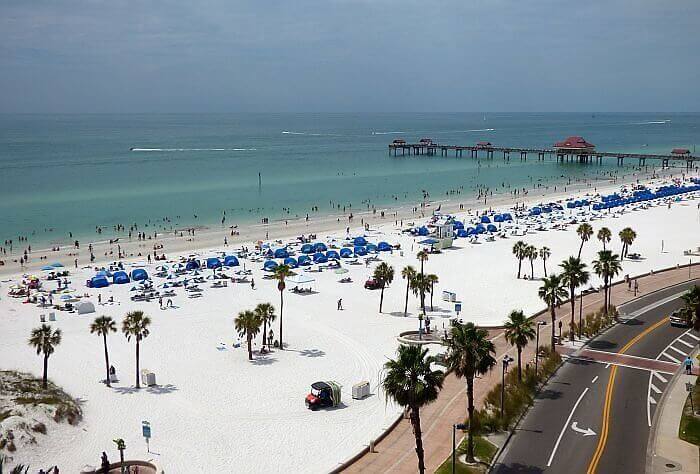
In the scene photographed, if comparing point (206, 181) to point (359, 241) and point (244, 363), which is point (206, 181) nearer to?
point (359, 241)

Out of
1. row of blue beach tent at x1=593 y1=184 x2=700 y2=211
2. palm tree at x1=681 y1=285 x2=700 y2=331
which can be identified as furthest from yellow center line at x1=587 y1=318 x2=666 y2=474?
row of blue beach tent at x1=593 y1=184 x2=700 y2=211

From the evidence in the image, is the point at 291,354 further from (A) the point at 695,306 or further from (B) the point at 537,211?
(B) the point at 537,211

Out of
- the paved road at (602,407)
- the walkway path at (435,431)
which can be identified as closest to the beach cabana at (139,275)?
the walkway path at (435,431)

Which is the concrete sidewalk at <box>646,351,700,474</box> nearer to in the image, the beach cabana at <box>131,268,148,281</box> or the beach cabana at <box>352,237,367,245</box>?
the beach cabana at <box>131,268,148,281</box>

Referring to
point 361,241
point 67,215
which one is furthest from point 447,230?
point 67,215

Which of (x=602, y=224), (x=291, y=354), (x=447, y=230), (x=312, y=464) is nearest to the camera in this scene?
(x=312, y=464)

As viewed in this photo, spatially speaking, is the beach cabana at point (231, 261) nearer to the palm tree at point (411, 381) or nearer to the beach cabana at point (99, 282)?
the beach cabana at point (99, 282)
